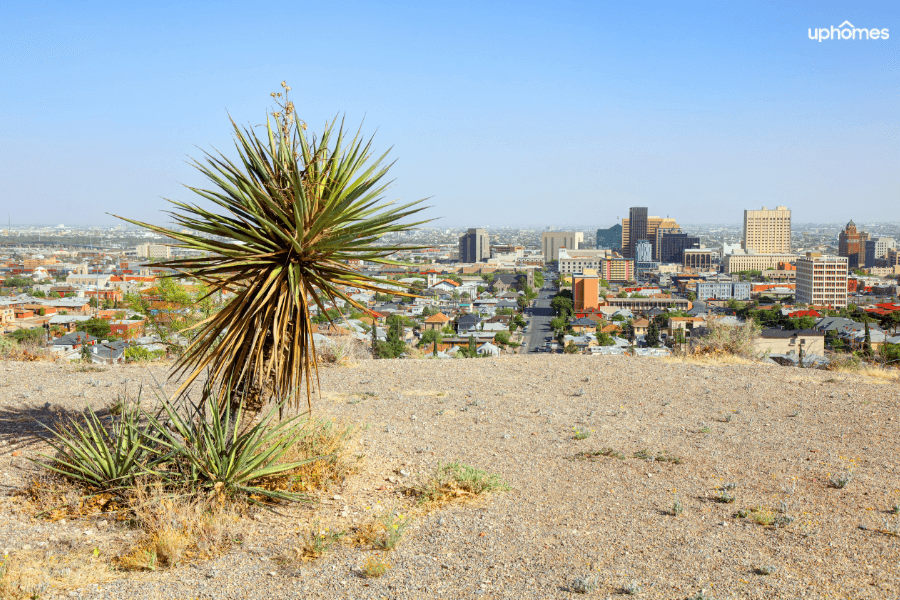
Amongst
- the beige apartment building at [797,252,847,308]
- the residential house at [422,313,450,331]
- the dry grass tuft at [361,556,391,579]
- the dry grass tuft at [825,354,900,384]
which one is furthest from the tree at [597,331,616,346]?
the beige apartment building at [797,252,847,308]

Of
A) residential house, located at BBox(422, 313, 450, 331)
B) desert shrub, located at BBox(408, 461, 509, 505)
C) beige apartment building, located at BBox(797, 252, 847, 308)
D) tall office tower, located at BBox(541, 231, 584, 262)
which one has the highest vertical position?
tall office tower, located at BBox(541, 231, 584, 262)

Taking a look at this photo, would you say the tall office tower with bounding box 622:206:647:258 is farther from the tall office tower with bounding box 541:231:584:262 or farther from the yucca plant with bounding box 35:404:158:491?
the yucca plant with bounding box 35:404:158:491

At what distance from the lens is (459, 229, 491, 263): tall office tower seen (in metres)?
153

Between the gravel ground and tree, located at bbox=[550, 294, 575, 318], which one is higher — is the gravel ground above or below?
above

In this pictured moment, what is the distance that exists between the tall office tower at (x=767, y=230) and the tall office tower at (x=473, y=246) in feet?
220

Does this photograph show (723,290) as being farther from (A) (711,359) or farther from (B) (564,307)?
(A) (711,359)

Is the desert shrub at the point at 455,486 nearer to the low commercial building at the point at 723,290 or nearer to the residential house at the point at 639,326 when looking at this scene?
the residential house at the point at 639,326

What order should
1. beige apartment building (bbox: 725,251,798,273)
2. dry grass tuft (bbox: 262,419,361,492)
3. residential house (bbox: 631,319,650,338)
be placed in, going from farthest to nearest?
beige apartment building (bbox: 725,251,798,273)
residential house (bbox: 631,319,650,338)
dry grass tuft (bbox: 262,419,361,492)

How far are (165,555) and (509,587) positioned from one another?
1.89 m

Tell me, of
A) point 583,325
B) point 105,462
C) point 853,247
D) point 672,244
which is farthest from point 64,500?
point 672,244

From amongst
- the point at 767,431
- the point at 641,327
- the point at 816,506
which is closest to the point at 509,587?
the point at 816,506

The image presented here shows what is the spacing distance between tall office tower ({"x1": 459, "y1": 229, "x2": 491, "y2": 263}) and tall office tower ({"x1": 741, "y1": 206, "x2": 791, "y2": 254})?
2636 inches

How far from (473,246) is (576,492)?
15049 centimetres

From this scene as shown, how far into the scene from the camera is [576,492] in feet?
15.9
